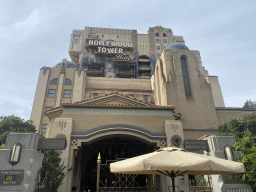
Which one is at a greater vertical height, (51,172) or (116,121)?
(116,121)

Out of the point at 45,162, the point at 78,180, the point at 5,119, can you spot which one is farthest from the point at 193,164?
the point at 5,119

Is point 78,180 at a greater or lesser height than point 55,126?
lesser

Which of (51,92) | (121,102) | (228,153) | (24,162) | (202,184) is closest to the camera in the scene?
(24,162)

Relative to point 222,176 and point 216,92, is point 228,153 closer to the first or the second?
point 222,176

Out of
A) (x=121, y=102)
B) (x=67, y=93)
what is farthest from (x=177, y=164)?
(x=67, y=93)

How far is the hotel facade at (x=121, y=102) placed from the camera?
13.2 meters

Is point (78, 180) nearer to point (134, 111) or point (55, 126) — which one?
point (55, 126)

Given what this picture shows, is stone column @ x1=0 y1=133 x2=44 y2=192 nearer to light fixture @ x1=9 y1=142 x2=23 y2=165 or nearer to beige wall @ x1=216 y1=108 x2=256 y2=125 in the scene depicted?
light fixture @ x1=9 y1=142 x2=23 y2=165

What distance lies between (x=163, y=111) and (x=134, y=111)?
218 cm

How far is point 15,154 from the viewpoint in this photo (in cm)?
906

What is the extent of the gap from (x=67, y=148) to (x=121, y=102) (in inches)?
253

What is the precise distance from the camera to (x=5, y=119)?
25859 millimetres

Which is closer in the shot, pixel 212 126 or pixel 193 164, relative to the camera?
pixel 193 164

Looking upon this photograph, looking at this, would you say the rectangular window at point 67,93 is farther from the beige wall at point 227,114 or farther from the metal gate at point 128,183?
the beige wall at point 227,114
